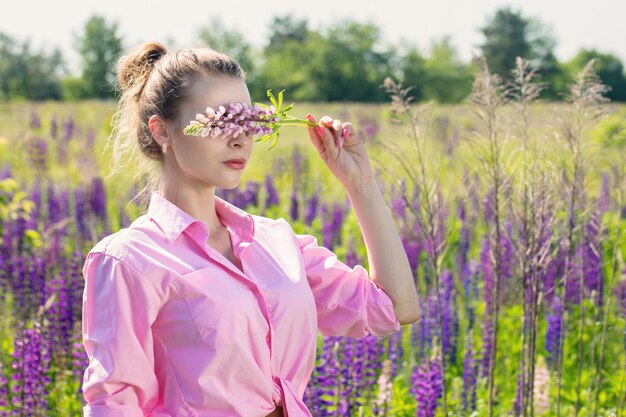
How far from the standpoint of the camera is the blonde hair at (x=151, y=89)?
8.01ft

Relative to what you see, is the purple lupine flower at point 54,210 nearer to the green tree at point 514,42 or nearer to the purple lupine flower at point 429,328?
the purple lupine flower at point 429,328

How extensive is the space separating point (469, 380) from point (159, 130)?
91.8 inches

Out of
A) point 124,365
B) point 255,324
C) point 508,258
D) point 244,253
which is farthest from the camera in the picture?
point 508,258

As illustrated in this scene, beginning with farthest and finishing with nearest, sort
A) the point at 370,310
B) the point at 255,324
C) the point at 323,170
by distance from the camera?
the point at 323,170 → the point at 370,310 → the point at 255,324

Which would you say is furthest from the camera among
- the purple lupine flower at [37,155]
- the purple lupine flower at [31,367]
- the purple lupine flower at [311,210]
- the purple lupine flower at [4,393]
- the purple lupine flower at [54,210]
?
the purple lupine flower at [37,155]

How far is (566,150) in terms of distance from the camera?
3875mm

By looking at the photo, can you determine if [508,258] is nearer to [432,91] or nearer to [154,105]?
[154,105]

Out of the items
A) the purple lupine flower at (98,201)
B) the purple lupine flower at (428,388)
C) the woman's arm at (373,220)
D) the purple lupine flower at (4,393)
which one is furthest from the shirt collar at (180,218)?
the purple lupine flower at (98,201)

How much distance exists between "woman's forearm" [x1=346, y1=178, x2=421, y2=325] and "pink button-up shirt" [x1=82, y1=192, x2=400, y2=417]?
0.26m

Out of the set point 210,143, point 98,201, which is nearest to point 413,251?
point 98,201

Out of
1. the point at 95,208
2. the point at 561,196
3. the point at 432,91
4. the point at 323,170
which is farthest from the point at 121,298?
the point at 432,91

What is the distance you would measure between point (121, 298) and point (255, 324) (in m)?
0.36

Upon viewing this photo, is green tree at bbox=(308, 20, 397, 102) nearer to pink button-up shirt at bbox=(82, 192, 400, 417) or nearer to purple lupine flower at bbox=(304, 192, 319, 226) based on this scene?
purple lupine flower at bbox=(304, 192, 319, 226)

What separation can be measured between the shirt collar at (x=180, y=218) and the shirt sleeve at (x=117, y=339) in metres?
0.20
